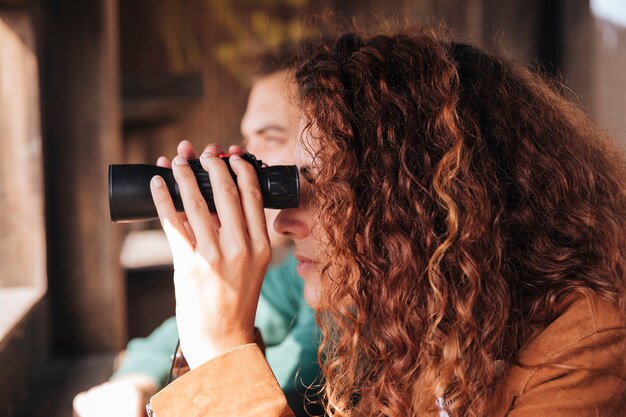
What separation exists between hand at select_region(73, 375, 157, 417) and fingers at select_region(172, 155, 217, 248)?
0.39m

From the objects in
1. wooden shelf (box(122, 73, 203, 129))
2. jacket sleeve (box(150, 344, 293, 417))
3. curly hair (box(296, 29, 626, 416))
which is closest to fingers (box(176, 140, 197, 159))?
curly hair (box(296, 29, 626, 416))

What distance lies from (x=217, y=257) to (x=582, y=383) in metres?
0.47

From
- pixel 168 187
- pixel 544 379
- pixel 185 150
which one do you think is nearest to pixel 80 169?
pixel 185 150

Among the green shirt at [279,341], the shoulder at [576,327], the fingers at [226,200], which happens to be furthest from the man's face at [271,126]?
the shoulder at [576,327]

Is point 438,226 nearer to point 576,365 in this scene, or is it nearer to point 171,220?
point 576,365

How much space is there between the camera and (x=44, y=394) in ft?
4.03

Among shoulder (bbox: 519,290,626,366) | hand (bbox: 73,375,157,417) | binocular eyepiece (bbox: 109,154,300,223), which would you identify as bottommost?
hand (bbox: 73,375,157,417)

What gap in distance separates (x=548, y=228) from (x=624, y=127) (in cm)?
172

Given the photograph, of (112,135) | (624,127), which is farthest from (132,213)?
(624,127)

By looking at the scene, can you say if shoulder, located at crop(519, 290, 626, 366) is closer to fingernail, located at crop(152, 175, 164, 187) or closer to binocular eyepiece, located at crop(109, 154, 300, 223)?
binocular eyepiece, located at crop(109, 154, 300, 223)

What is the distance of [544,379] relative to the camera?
0.76m

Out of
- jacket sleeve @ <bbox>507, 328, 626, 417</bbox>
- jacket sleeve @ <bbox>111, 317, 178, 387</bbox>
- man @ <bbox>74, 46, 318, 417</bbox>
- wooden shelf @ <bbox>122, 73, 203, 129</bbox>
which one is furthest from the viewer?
wooden shelf @ <bbox>122, 73, 203, 129</bbox>

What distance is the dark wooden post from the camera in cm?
146

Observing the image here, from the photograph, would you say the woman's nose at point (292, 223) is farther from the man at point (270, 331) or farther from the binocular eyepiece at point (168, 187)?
the man at point (270, 331)
